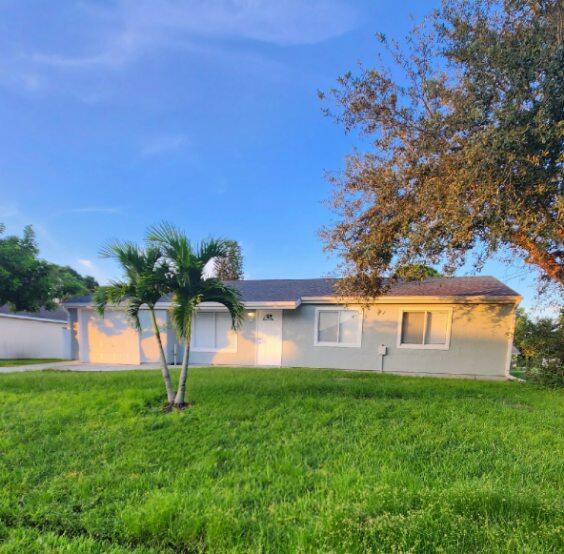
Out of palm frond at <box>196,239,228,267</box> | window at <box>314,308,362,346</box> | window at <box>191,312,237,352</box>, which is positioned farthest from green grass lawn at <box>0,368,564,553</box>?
window at <box>191,312,237,352</box>

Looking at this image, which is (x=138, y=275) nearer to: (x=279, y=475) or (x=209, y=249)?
(x=209, y=249)

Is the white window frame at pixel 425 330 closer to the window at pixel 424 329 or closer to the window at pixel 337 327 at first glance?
the window at pixel 424 329

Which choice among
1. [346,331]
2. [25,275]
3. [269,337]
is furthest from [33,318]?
[346,331]

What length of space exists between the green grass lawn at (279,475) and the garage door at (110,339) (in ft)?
23.4

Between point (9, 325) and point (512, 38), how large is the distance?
25.1 m

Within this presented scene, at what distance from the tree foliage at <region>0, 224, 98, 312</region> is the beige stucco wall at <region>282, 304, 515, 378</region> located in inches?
350

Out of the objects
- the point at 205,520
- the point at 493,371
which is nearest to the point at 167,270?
the point at 205,520

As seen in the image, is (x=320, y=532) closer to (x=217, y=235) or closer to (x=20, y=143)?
(x=217, y=235)

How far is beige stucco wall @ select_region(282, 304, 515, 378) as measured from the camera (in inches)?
426

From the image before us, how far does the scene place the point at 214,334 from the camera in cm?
1307

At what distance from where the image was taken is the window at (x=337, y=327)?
1185 centimetres

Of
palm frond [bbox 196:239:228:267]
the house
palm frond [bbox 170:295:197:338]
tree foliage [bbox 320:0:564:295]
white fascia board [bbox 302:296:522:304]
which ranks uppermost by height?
tree foliage [bbox 320:0:564:295]

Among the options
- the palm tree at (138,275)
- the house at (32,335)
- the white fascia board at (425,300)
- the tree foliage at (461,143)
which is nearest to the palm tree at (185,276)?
the palm tree at (138,275)

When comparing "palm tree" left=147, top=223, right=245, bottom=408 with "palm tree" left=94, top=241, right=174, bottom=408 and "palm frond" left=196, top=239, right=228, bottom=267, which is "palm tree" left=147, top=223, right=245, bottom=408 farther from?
"palm tree" left=94, top=241, right=174, bottom=408
